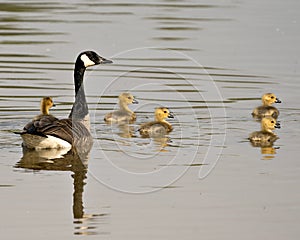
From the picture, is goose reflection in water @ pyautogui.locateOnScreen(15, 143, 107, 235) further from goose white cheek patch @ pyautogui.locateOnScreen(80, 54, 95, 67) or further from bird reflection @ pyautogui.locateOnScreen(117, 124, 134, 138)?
goose white cheek patch @ pyautogui.locateOnScreen(80, 54, 95, 67)

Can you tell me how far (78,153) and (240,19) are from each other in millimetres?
13292

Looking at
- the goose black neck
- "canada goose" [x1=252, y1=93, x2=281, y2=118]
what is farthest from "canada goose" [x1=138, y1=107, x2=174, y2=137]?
"canada goose" [x1=252, y1=93, x2=281, y2=118]

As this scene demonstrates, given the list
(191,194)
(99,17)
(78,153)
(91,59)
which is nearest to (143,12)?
(99,17)

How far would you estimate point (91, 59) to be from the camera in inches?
514

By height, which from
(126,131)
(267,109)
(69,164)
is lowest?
(69,164)

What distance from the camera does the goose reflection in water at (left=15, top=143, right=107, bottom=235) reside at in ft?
29.7

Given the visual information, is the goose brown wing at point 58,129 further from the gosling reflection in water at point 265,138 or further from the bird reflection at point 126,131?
the gosling reflection in water at point 265,138

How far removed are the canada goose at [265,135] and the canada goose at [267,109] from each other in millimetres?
948

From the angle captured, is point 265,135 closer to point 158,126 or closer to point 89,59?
point 158,126

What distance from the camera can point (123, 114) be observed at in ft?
45.0

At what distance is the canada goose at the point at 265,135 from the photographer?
12211 mm

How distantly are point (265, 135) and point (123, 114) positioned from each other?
246cm

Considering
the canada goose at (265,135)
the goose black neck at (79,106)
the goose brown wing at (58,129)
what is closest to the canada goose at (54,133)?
the goose brown wing at (58,129)

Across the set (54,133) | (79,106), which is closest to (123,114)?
(79,106)
